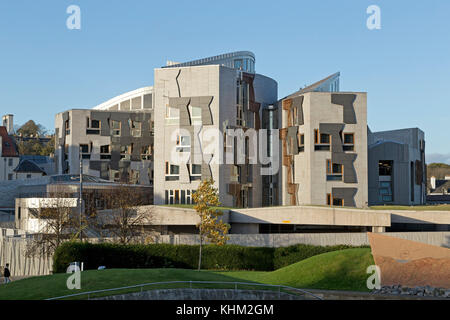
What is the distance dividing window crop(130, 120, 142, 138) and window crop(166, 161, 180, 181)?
37.2 feet

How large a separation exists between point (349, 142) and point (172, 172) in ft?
65.5

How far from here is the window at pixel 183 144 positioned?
211ft

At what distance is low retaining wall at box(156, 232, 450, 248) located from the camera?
1671 inches

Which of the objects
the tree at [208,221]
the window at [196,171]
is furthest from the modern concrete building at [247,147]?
the tree at [208,221]

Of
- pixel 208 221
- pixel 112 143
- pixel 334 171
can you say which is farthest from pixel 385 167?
pixel 208 221

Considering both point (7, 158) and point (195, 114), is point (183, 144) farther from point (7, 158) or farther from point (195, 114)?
point (7, 158)

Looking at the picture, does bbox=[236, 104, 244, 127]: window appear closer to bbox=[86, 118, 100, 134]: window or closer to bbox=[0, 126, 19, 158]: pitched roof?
bbox=[86, 118, 100, 134]: window

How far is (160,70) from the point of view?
66812 millimetres

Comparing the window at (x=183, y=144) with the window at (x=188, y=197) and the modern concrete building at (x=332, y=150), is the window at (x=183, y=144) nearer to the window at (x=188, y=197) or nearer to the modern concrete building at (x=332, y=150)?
the window at (x=188, y=197)

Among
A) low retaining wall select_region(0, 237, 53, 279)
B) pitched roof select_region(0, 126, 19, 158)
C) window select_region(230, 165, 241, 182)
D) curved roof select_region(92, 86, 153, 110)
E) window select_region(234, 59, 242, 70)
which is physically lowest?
low retaining wall select_region(0, 237, 53, 279)

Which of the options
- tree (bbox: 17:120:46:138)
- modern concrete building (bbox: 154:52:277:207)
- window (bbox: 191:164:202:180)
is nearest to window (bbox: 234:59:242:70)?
modern concrete building (bbox: 154:52:277:207)

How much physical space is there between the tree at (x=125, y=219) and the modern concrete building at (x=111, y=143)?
1790 cm
